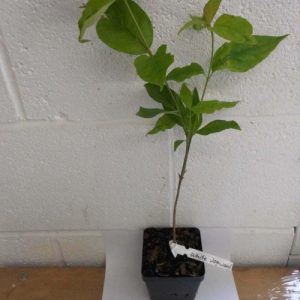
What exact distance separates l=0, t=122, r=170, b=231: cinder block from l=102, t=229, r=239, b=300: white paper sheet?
6 cm

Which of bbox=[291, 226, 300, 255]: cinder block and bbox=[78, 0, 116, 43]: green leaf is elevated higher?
bbox=[78, 0, 116, 43]: green leaf

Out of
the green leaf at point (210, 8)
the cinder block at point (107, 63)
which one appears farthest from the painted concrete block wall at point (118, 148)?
A: the green leaf at point (210, 8)

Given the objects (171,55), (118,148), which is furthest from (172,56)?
(118,148)

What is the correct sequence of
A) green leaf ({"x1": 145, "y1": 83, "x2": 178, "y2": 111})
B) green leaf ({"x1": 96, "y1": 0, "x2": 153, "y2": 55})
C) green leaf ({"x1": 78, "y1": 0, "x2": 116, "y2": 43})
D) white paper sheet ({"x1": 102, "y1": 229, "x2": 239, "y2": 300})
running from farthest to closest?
white paper sheet ({"x1": 102, "y1": 229, "x2": 239, "y2": 300})
green leaf ({"x1": 145, "y1": 83, "x2": 178, "y2": 111})
green leaf ({"x1": 96, "y1": 0, "x2": 153, "y2": 55})
green leaf ({"x1": 78, "y1": 0, "x2": 116, "y2": 43})

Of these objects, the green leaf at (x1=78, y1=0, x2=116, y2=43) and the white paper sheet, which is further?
the white paper sheet

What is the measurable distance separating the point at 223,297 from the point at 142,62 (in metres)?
0.67

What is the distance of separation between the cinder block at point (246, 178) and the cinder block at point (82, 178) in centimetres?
8

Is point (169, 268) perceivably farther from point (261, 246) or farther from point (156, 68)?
point (156, 68)

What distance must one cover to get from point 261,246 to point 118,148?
0.52 metres

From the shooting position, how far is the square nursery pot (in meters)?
0.76

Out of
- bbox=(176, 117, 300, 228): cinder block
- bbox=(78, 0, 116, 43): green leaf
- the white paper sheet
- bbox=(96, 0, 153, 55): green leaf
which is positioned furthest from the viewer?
the white paper sheet

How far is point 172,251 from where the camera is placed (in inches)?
30.7

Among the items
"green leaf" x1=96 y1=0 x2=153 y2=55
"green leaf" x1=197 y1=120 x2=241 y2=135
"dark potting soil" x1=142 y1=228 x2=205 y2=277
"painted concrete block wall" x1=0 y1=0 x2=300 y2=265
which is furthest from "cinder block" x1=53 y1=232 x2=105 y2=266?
"green leaf" x1=96 y1=0 x2=153 y2=55

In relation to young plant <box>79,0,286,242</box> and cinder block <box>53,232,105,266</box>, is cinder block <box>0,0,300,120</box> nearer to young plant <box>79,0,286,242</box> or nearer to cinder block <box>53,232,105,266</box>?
young plant <box>79,0,286,242</box>
